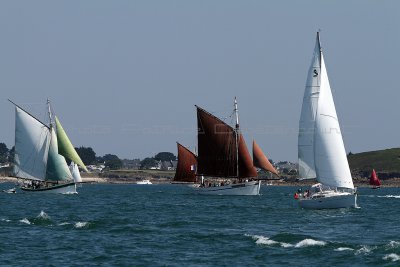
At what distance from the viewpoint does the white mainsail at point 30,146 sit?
494ft

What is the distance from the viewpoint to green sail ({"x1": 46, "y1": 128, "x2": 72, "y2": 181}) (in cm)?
15450

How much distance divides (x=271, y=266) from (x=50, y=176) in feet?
347

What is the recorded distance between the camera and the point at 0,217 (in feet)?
298

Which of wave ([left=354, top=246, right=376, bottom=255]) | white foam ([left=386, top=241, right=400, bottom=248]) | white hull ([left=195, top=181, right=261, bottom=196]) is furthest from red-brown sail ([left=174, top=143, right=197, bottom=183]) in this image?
wave ([left=354, top=246, right=376, bottom=255])

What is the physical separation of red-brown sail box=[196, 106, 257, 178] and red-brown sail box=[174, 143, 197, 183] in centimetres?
1465

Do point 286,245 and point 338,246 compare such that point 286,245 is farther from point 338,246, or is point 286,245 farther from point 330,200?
point 330,200

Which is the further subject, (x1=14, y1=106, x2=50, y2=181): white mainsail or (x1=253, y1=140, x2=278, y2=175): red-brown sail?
(x1=253, y1=140, x2=278, y2=175): red-brown sail

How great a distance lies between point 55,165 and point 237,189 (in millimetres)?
28014

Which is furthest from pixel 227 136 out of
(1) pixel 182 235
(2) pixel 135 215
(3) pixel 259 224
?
(1) pixel 182 235

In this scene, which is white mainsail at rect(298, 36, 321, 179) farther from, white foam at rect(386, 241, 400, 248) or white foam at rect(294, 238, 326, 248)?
white foam at rect(386, 241, 400, 248)

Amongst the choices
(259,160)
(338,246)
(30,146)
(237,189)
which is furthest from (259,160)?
(338,246)

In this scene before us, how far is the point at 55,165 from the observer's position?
15550 cm

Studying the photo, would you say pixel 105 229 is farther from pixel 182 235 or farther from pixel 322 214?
pixel 322 214

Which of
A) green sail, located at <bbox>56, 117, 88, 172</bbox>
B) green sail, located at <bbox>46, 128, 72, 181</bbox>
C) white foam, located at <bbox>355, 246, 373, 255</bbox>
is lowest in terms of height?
white foam, located at <bbox>355, 246, 373, 255</bbox>
